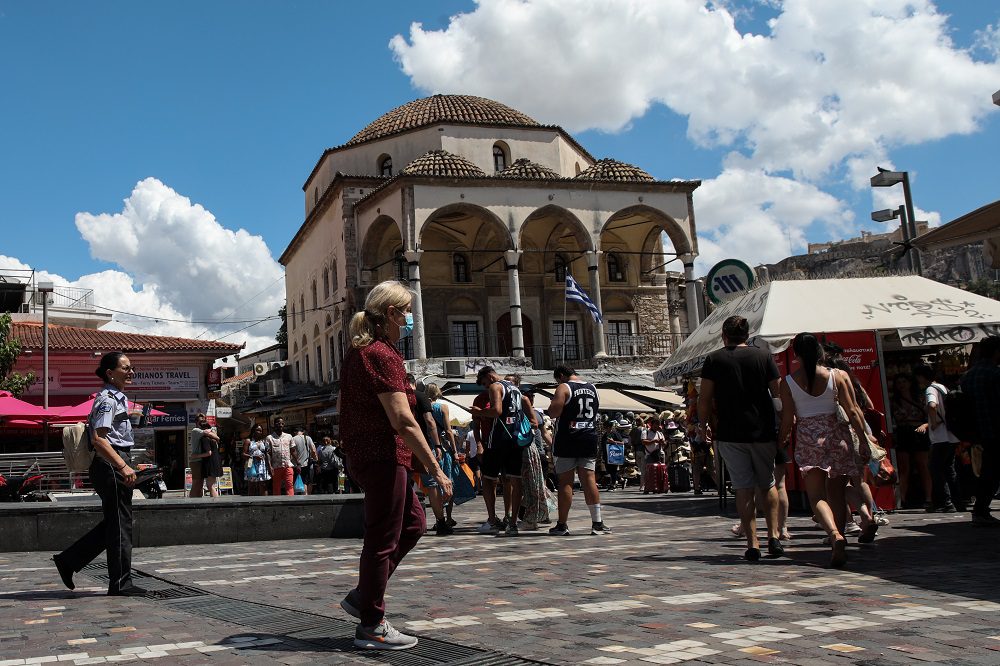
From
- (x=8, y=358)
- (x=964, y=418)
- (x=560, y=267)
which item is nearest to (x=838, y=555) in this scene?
(x=964, y=418)

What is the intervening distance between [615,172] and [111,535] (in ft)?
109

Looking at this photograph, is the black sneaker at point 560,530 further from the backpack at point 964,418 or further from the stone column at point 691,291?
the stone column at point 691,291

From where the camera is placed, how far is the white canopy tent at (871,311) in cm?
1069

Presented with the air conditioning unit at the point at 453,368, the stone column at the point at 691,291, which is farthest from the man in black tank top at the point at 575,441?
the stone column at the point at 691,291

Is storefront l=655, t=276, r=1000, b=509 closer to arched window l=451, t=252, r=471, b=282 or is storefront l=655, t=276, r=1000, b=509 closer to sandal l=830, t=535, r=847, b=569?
sandal l=830, t=535, r=847, b=569

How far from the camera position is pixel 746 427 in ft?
22.2

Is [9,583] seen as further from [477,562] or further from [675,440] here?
[675,440]

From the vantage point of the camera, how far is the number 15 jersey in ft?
29.8

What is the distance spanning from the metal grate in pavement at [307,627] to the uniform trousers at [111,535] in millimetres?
251

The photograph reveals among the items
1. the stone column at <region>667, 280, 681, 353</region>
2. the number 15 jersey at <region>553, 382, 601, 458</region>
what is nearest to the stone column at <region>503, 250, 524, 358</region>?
the stone column at <region>667, 280, 681, 353</region>

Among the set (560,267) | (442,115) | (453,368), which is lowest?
(453,368)

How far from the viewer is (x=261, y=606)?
525cm

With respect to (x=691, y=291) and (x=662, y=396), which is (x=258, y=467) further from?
(x=691, y=291)

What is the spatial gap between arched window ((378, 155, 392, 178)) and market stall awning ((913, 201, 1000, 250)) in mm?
32661
